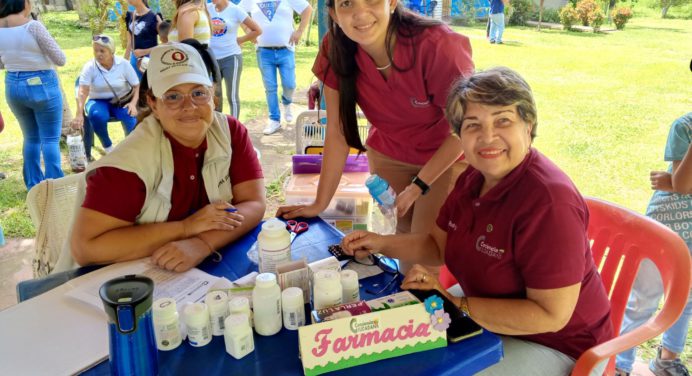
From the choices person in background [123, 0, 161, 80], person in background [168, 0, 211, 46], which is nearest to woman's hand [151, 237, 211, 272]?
person in background [168, 0, 211, 46]

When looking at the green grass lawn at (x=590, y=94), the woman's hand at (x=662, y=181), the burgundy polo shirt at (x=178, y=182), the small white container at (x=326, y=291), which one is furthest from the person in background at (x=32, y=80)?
the woman's hand at (x=662, y=181)

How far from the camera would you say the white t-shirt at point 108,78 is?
4789 mm

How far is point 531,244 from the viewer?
1.25 m

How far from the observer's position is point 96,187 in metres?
1.50

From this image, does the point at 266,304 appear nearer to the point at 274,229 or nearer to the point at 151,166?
the point at 274,229

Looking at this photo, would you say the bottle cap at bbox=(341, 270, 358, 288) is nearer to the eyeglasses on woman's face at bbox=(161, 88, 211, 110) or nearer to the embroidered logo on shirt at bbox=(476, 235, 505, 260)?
the embroidered logo on shirt at bbox=(476, 235, 505, 260)

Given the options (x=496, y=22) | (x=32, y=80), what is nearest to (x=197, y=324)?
(x=32, y=80)

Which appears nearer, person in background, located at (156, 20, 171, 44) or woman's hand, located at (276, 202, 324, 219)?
woman's hand, located at (276, 202, 324, 219)

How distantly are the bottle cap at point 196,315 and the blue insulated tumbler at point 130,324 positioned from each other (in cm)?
10

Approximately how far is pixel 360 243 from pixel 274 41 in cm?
452

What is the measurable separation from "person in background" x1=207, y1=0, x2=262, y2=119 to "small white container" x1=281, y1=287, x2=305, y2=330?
13.5 ft

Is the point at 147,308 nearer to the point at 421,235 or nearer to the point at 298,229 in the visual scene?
the point at 298,229

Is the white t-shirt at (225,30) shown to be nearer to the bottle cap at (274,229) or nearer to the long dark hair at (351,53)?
the long dark hair at (351,53)

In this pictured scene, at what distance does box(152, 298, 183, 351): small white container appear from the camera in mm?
1081
